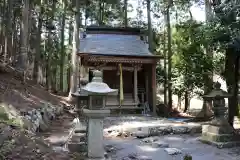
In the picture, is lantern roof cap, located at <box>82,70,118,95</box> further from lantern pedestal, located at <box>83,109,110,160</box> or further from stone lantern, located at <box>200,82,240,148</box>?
stone lantern, located at <box>200,82,240,148</box>

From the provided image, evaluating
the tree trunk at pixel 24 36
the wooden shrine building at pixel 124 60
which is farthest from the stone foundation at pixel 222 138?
the tree trunk at pixel 24 36

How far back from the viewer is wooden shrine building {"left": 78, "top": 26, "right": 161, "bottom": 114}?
51.2ft

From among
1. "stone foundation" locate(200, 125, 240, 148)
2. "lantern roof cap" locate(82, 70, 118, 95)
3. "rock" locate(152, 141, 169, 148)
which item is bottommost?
"rock" locate(152, 141, 169, 148)

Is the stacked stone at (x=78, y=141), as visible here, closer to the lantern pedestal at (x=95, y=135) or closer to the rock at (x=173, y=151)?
the lantern pedestal at (x=95, y=135)

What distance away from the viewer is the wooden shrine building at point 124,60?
51.2 feet

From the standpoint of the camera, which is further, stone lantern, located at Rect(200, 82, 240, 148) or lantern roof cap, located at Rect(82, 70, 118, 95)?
stone lantern, located at Rect(200, 82, 240, 148)

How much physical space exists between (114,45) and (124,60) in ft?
6.76

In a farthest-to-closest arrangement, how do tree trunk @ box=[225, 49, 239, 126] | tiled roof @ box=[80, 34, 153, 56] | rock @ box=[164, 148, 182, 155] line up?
tiled roof @ box=[80, 34, 153, 56], tree trunk @ box=[225, 49, 239, 126], rock @ box=[164, 148, 182, 155]

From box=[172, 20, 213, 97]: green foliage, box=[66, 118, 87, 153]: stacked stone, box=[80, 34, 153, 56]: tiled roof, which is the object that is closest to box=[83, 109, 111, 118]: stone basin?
box=[66, 118, 87, 153]: stacked stone

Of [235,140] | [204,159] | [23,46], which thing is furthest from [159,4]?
[204,159]

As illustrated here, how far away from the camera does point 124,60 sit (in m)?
15.6

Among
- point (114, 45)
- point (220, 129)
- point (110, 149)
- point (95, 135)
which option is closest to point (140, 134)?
point (110, 149)

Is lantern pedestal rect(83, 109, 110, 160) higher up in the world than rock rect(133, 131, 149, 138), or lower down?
higher up

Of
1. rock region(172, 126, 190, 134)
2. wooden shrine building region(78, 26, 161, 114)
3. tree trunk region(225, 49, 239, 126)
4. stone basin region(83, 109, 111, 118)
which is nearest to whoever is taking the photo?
stone basin region(83, 109, 111, 118)
